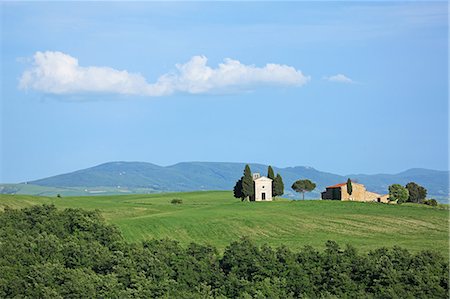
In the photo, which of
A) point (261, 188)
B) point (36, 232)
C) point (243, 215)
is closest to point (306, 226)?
point (243, 215)

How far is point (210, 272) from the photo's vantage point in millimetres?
57875

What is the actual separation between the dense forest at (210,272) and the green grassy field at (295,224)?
70.1 feet

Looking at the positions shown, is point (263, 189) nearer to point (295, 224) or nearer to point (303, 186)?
point (303, 186)

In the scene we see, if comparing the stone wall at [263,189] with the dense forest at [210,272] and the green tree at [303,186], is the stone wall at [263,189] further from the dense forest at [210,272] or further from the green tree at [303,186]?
the dense forest at [210,272]

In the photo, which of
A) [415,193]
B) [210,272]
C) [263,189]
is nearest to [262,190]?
[263,189]

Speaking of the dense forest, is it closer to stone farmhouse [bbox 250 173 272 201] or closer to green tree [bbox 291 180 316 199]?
stone farmhouse [bbox 250 173 272 201]

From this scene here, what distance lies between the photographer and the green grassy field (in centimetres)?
8769

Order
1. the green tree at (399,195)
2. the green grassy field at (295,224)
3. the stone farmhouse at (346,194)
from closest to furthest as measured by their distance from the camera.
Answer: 1. the green grassy field at (295,224)
2. the stone farmhouse at (346,194)
3. the green tree at (399,195)

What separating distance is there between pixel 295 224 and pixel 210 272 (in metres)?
41.5

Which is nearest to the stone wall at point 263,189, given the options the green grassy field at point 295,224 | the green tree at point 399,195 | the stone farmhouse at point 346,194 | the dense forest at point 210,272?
the green grassy field at point 295,224

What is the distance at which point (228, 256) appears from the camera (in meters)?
59.1

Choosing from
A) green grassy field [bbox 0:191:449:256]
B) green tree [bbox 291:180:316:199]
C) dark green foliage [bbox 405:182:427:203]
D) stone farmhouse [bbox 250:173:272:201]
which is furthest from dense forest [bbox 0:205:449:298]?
dark green foliage [bbox 405:182:427:203]

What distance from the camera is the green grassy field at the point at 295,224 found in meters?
87.7

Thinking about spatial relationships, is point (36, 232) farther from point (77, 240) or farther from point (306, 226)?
point (306, 226)
